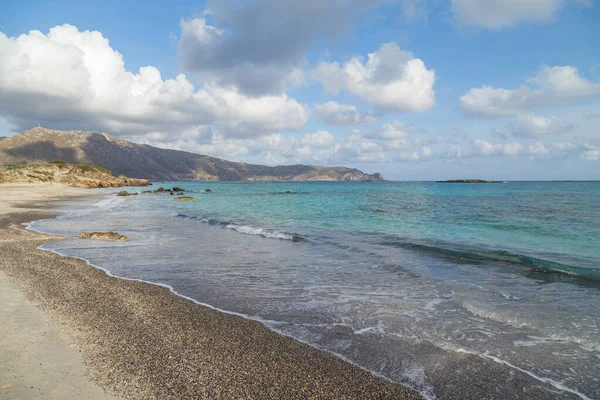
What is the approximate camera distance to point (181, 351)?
608 centimetres

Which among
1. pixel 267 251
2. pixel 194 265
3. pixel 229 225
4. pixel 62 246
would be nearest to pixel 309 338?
pixel 194 265

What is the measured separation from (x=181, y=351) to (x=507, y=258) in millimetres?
14643

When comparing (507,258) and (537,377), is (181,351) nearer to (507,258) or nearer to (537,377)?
(537,377)

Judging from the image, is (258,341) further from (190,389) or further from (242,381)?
(190,389)

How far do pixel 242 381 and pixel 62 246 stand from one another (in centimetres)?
1543

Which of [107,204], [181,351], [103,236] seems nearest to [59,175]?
[107,204]

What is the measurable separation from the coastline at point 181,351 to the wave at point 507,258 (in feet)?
37.7

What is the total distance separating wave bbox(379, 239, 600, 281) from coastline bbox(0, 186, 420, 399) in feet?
37.7

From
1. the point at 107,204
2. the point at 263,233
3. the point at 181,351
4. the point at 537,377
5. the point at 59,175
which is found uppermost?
the point at 59,175

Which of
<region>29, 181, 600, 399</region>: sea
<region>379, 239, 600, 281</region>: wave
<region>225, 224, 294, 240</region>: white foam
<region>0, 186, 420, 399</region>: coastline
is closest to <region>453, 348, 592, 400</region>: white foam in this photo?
<region>29, 181, 600, 399</region>: sea

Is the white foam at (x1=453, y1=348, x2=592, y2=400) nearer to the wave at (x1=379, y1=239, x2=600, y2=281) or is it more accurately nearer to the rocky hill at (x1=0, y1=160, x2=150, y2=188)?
the wave at (x1=379, y1=239, x2=600, y2=281)

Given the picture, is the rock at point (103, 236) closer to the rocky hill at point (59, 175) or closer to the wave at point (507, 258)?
the wave at point (507, 258)

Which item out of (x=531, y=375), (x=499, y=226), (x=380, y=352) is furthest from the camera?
(x=499, y=226)

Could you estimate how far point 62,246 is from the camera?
16.4 meters
